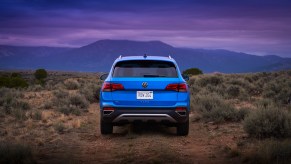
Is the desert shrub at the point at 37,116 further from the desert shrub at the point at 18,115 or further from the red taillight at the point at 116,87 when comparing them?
the red taillight at the point at 116,87

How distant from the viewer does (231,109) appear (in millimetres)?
13297

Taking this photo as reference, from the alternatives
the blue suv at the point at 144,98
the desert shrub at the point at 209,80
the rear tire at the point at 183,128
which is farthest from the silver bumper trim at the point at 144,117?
the desert shrub at the point at 209,80

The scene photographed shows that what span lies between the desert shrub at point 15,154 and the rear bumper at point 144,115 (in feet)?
7.73

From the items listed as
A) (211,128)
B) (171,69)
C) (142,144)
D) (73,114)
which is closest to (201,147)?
(142,144)

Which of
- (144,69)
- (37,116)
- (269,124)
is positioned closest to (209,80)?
(37,116)

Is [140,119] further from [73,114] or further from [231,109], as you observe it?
[73,114]

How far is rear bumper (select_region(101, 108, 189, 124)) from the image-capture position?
896cm

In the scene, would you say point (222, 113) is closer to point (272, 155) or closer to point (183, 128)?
point (183, 128)

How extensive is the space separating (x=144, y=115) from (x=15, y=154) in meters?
3.08

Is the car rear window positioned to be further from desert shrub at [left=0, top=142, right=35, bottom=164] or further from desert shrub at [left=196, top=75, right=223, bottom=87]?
desert shrub at [left=196, top=75, right=223, bottom=87]

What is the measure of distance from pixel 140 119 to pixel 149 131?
1.97m

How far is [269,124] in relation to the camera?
9188 mm

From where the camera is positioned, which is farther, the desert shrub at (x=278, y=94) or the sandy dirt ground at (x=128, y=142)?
the desert shrub at (x=278, y=94)

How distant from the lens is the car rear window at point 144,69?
30.5ft
